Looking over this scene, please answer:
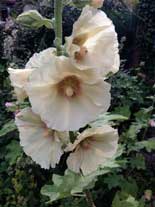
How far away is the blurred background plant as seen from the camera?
263cm

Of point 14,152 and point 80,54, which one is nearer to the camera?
point 80,54

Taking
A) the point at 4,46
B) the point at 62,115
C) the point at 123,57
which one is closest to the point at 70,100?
the point at 62,115

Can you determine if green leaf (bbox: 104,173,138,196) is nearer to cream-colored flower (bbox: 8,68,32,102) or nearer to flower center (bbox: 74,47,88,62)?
cream-colored flower (bbox: 8,68,32,102)

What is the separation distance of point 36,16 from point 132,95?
2057 mm

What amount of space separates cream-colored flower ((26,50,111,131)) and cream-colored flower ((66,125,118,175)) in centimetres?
13

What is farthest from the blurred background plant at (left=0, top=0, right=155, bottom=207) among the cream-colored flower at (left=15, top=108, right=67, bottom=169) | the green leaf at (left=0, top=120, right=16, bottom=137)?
the cream-colored flower at (left=15, top=108, right=67, bottom=169)

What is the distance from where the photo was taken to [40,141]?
55.6 inches

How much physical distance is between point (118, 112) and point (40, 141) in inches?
55.2

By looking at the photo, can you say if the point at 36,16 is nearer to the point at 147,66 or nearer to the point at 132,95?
the point at 132,95

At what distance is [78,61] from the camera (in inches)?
49.6

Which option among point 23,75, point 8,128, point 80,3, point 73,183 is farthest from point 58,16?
point 8,128

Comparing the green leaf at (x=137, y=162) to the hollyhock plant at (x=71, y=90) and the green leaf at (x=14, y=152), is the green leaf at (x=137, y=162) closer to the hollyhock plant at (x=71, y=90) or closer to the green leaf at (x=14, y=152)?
the green leaf at (x=14, y=152)

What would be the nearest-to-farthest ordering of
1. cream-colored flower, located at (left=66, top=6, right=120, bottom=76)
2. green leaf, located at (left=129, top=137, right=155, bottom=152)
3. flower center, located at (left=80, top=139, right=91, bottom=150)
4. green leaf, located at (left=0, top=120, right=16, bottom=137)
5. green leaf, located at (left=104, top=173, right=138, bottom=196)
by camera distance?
cream-colored flower, located at (left=66, top=6, right=120, bottom=76) < flower center, located at (left=80, top=139, right=91, bottom=150) < green leaf, located at (left=0, top=120, right=16, bottom=137) < green leaf, located at (left=129, top=137, right=155, bottom=152) < green leaf, located at (left=104, top=173, right=138, bottom=196)

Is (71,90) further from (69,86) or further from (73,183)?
(73,183)
